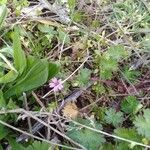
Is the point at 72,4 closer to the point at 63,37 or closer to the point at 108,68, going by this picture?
the point at 63,37

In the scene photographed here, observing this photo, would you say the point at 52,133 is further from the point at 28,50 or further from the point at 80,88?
the point at 28,50

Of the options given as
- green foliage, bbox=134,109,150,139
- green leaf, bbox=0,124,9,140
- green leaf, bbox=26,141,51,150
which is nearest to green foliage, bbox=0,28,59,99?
green leaf, bbox=0,124,9,140

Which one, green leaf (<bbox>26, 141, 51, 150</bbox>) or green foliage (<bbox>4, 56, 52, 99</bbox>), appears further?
green foliage (<bbox>4, 56, 52, 99</bbox>)

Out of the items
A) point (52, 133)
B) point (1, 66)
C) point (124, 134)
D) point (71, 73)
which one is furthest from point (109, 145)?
point (1, 66)

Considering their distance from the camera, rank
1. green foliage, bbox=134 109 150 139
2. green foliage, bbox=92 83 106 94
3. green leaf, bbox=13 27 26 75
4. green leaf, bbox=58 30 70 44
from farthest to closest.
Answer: green leaf, bbox=58 30 70 44, green foliage, bbox=92 83 106 94, green leaf, bbox=13 27 26 75, green foliage, bbox=134 109 150 139

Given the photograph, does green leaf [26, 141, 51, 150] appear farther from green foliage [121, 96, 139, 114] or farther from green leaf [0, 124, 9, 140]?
green foliage [121, 96, 139, 114]

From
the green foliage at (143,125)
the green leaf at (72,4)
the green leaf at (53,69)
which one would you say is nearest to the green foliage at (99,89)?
the green leaf at (53,69)

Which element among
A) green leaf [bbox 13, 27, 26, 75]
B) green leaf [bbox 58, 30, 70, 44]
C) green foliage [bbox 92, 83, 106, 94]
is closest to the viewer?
green leaf [bbox 13, 27, 26, 75]
